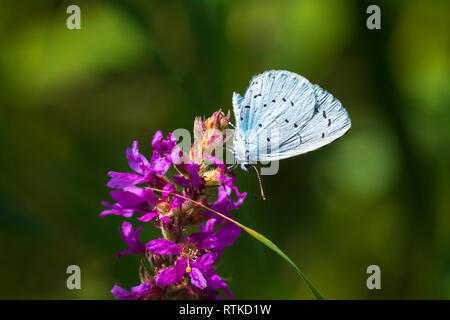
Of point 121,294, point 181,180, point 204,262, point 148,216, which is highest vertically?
point 181,180

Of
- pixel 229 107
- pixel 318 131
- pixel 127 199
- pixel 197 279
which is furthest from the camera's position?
pixel 229 107

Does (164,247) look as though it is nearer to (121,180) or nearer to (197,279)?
(197,279)

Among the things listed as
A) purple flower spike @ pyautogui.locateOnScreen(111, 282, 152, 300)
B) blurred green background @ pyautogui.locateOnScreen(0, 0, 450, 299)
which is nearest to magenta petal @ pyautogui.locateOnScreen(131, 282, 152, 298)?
purple flower spike @ pyautogui.locateOnScreen(111, 282, 152, 300)

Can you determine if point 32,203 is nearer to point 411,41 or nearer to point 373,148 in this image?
point 373,148

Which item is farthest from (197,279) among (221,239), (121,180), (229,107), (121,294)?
(229,107)

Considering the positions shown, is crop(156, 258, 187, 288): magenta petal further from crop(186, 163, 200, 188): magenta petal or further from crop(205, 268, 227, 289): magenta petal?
crop(186, 163, 200, 188): magenta petal

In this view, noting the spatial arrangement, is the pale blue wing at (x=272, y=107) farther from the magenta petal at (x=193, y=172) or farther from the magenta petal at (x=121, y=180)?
the magenta petal at (x=121, y=180)
